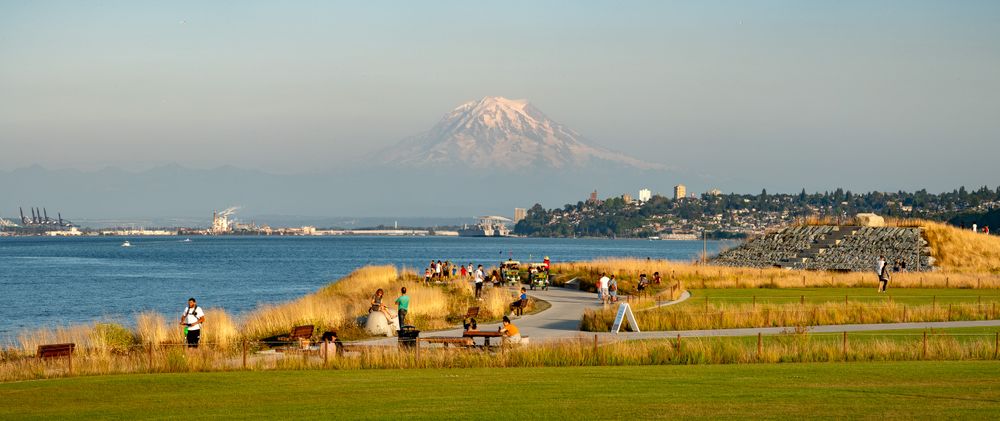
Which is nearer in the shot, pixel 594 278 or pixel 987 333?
pixel 987 333

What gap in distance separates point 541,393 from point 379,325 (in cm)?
1377

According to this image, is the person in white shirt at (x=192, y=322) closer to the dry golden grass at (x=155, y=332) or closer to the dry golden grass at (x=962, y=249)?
the dry golden grass at (x=155, y=332)

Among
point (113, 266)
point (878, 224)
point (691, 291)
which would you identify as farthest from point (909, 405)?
point (113, 266)

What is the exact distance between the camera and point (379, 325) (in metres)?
32.9

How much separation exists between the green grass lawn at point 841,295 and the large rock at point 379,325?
12124 millimetres

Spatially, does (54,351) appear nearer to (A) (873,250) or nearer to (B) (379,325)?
(B) (379,325)

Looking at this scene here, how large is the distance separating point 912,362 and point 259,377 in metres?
13.5

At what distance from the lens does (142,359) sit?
979 inches

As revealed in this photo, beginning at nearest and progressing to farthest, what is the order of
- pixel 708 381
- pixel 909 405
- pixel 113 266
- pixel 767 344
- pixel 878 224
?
pixel 909 405, pixel 708 381, pixel 767 344, pixel 878 224, pixel 113 266

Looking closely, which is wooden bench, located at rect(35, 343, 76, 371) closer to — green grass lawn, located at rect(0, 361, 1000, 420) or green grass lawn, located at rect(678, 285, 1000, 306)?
green grass lawn, located at rect(0, 361, 1000, 420)

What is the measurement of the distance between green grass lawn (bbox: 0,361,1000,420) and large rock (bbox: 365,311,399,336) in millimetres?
9003

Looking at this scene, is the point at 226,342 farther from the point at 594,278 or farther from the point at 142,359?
the point at 594,278

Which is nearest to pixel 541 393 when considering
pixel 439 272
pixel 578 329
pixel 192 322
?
pixel 192 322

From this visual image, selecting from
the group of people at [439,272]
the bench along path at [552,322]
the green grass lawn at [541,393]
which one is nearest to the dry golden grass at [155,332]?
the bench along path at [552,322]
